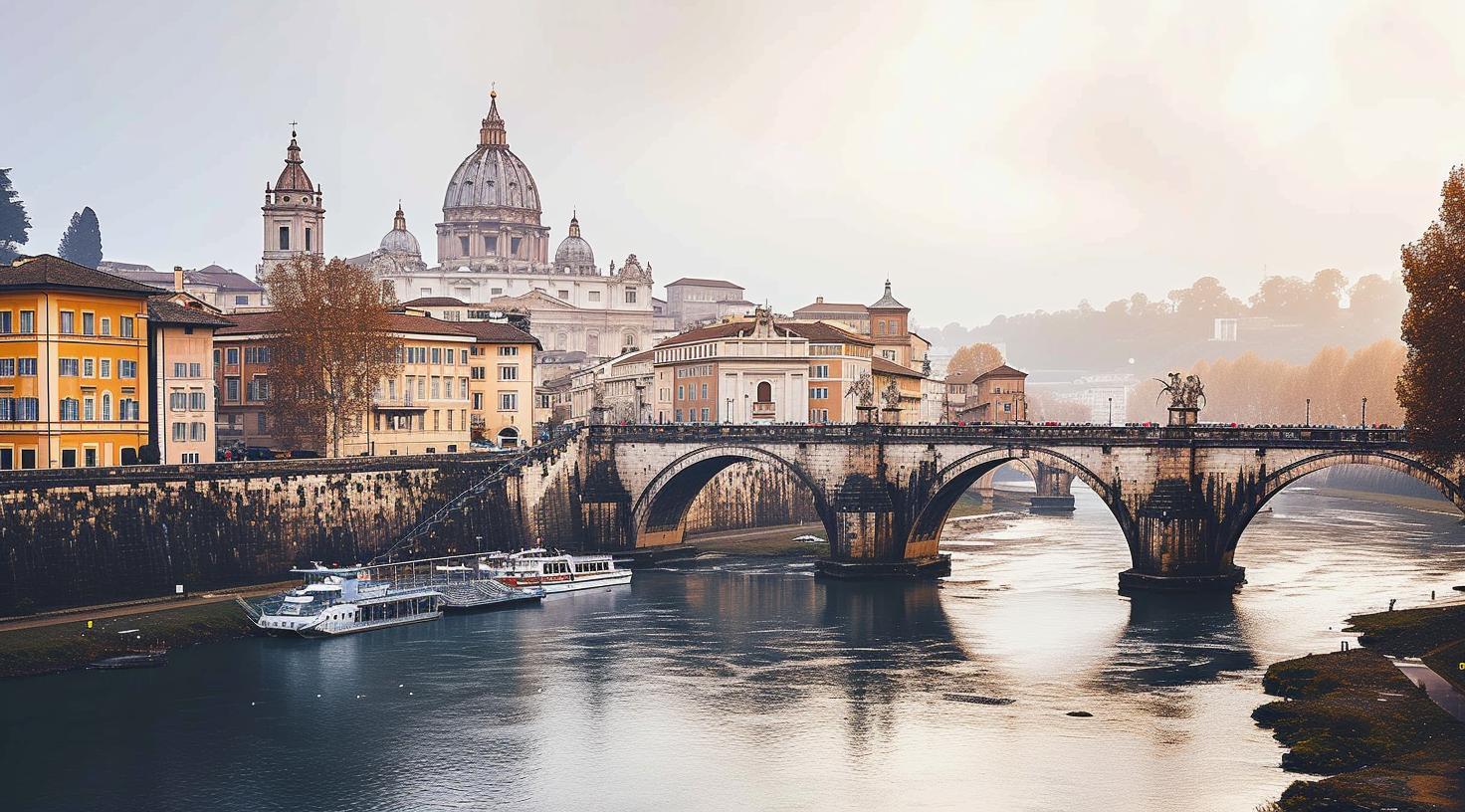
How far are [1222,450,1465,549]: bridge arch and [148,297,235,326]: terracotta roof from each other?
5939 centimetres

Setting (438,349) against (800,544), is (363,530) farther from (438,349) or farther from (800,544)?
(800,544)

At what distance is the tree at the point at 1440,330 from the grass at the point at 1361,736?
10.0 m

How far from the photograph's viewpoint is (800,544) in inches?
4481

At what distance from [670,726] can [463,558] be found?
38411mm

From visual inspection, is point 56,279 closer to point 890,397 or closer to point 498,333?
point 498,333

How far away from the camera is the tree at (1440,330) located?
213 feet

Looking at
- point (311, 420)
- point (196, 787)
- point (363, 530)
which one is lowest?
point (196, 787)

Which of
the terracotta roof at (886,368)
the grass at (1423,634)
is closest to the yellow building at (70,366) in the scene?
the terracotta roof at (886,368)

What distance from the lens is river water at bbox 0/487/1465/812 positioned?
168 ft

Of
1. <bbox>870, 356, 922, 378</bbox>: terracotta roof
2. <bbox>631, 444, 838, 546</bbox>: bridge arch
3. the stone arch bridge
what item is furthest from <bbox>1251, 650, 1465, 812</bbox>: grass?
<bbox>870, 356, 922, 378</bbox>: terracotta roof

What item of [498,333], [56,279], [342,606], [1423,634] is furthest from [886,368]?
[56,279]

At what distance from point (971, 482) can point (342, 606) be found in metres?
38.0

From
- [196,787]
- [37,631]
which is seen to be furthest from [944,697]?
[37,631]

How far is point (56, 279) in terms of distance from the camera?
82375 mm
